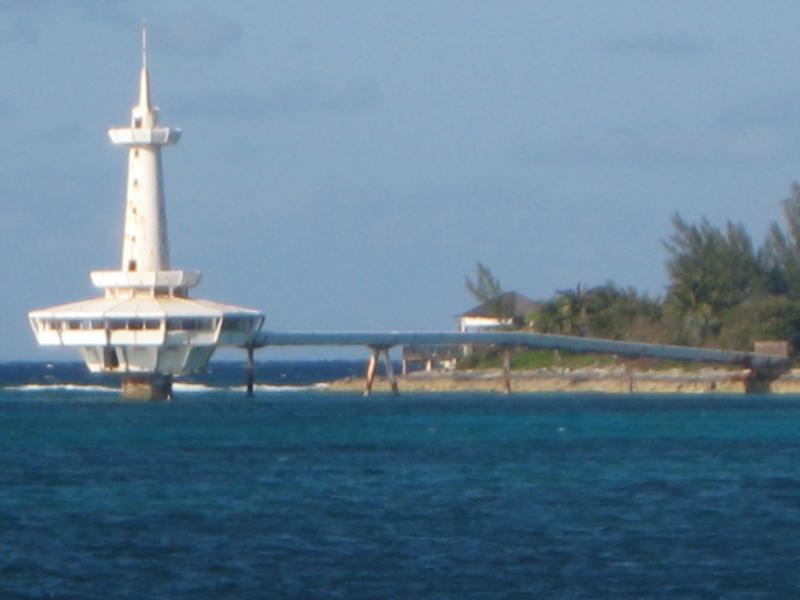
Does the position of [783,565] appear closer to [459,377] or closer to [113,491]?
[113,491]

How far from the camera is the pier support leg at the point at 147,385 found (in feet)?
279

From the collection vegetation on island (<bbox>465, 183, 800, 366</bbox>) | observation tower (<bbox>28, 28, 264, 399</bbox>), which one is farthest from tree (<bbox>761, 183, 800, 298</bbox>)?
observation tower (<bbox>28, 28, 264, 399</bbox>)

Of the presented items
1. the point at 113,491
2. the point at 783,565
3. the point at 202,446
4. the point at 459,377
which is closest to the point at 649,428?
the point at 202,446

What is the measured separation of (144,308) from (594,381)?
28.2 m

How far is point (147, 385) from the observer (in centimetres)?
8531

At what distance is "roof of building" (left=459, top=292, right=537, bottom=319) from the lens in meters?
124

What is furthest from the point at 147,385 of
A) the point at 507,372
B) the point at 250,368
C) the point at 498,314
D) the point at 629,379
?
the point at 498,314

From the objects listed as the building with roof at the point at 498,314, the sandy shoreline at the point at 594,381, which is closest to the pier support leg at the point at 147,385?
the sandy shoreline at the point at 594,381

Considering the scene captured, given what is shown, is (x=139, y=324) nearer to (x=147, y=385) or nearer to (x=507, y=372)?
(x=147, y=385)

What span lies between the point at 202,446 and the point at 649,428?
1545 centimetres

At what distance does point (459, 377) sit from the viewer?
107 m

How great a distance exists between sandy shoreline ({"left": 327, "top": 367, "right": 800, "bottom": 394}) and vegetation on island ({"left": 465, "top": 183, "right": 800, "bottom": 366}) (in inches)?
149

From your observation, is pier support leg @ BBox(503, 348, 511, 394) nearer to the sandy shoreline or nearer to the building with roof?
the sandy shoreline

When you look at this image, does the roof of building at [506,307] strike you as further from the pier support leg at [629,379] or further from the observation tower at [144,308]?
the observation tower at [144,308]
